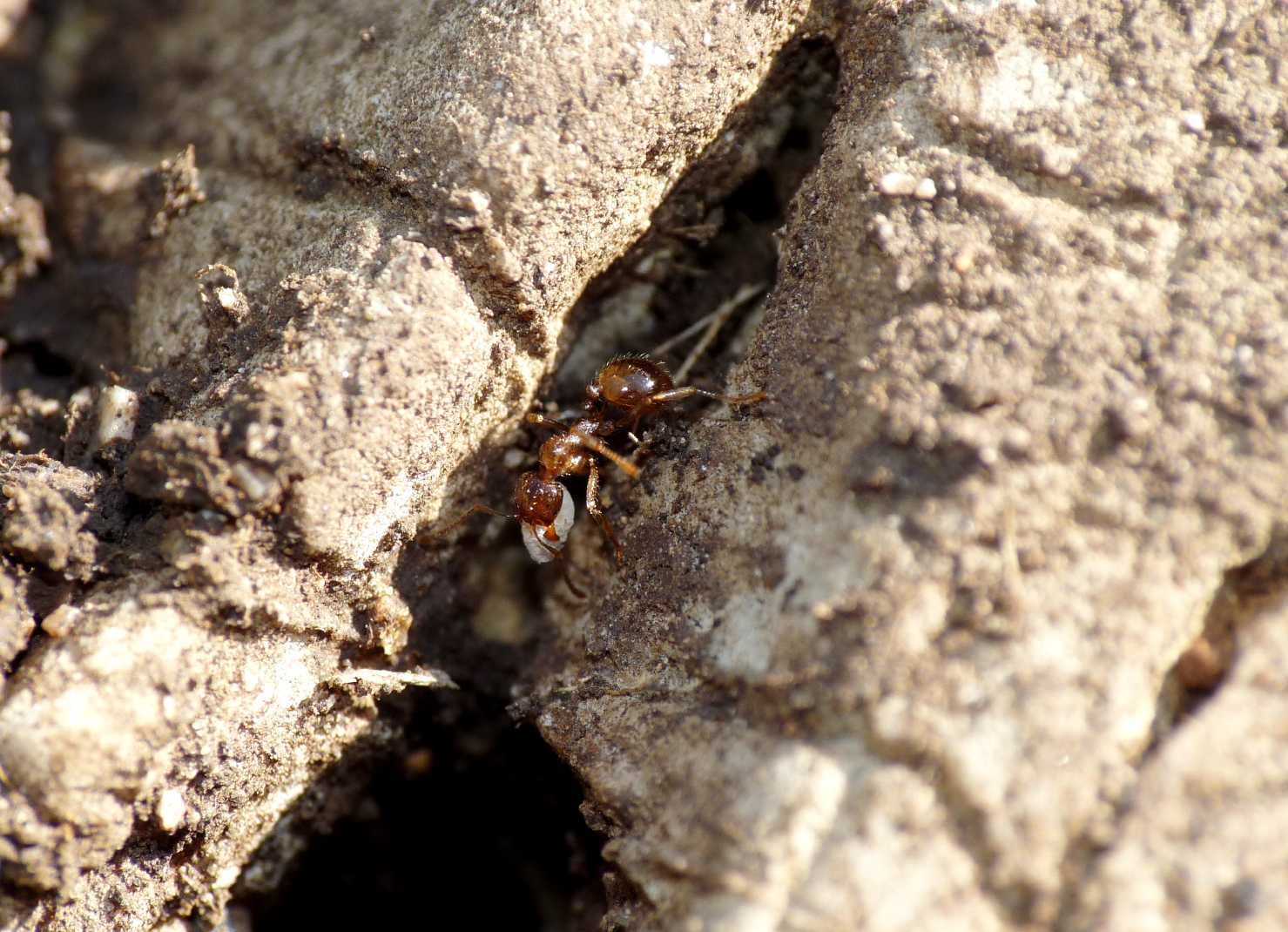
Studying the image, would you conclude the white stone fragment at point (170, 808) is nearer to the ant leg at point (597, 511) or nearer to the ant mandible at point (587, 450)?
the ant mandible at point (587, 450)

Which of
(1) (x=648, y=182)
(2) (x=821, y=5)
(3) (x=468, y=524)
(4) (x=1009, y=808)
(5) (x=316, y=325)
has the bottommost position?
(3) (x=468, y=524)

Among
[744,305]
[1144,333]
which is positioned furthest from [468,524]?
[1144,333]

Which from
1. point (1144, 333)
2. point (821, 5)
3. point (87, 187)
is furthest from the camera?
point (87, 187)

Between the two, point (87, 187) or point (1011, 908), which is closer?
point (1011, 908)

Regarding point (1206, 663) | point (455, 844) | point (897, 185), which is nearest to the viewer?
point (1206, 663)

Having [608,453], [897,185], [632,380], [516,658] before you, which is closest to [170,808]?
[516,658]

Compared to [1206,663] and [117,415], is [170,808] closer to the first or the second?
[117,415]

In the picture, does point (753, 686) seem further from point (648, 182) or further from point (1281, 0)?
point (1281, 0)

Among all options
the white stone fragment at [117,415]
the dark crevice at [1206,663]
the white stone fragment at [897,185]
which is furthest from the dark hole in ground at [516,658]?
the dark crevice at [1206,663]
